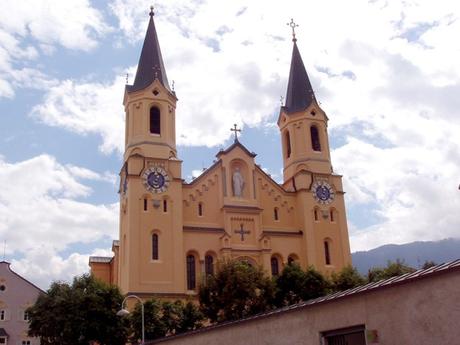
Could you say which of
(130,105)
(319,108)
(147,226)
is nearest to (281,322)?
(147,226)

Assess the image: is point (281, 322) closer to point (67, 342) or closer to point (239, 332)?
point (239, 332)

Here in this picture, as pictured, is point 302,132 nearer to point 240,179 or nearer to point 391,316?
point 240,179

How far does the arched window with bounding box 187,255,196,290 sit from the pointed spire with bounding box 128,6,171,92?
17541 millimetres

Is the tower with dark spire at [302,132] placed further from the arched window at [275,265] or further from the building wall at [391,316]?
the building wall at [391,316]

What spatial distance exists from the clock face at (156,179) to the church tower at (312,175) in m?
13.8

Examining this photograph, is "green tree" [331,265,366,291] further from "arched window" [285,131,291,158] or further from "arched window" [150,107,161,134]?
"arched window" [150,107,161,134]

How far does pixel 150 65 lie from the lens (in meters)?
61.9

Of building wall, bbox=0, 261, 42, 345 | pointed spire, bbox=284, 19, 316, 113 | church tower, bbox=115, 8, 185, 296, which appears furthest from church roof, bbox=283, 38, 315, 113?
building wall, bbox=0, 261, 42, 345

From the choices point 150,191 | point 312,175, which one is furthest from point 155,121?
point 312,175

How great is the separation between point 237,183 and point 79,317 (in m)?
22.0

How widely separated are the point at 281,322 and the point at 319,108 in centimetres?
4922

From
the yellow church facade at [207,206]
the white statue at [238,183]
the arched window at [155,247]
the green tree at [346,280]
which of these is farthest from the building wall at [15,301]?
the green tree at [346,280]

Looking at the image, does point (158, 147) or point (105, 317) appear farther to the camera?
point (158, 147)

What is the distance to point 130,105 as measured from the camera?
60.1 meters
